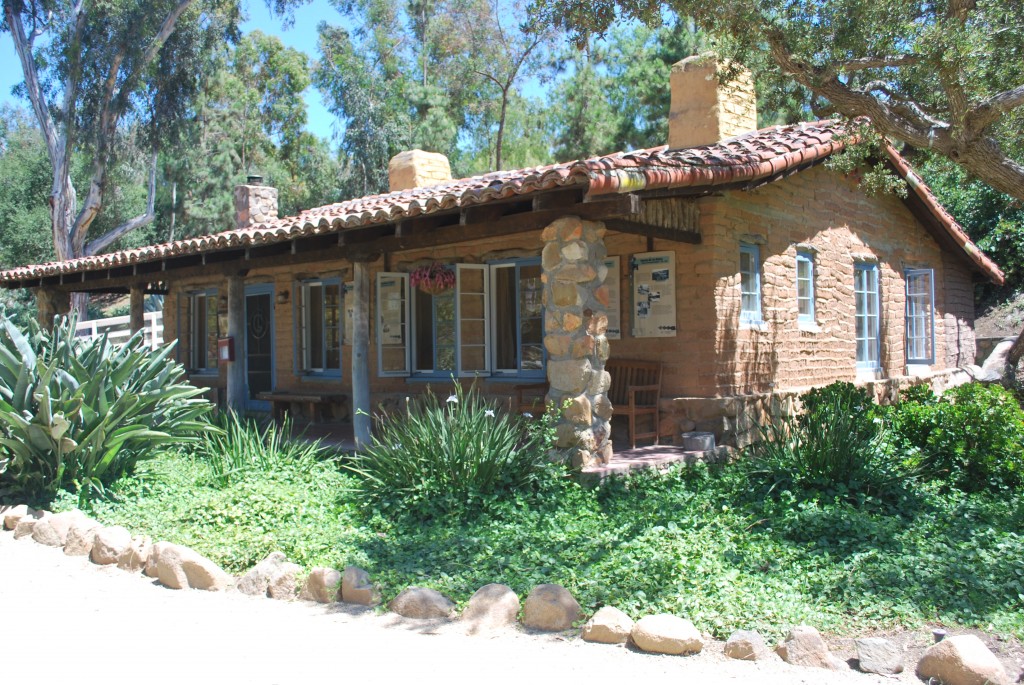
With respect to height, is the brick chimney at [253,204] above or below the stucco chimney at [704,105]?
below

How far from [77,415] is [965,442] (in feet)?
25.6

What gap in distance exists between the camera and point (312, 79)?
30.4 meters

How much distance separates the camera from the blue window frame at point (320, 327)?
477 inches

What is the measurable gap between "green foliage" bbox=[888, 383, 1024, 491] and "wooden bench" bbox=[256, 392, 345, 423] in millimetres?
7004

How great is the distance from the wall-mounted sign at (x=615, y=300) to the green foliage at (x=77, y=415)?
4.37 meters

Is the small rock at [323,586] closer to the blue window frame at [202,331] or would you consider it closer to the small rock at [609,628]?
the small rock at [609,628]

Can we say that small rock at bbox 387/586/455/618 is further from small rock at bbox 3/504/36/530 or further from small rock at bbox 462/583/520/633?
small rock at bbox 3/504/36/530

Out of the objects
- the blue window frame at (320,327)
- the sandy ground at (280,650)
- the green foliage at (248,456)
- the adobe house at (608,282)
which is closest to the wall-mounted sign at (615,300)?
the adobe house at (608,282)

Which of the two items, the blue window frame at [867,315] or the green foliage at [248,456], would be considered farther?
the blue window frame at [867,315]

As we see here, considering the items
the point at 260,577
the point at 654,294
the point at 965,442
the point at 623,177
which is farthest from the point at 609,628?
the point at 654,294

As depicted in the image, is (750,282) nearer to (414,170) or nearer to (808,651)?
(808,651)

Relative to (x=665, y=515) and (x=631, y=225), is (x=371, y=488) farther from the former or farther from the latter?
(x=631, y=225)

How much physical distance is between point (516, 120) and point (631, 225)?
22692mm

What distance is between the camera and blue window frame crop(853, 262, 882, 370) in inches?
447
